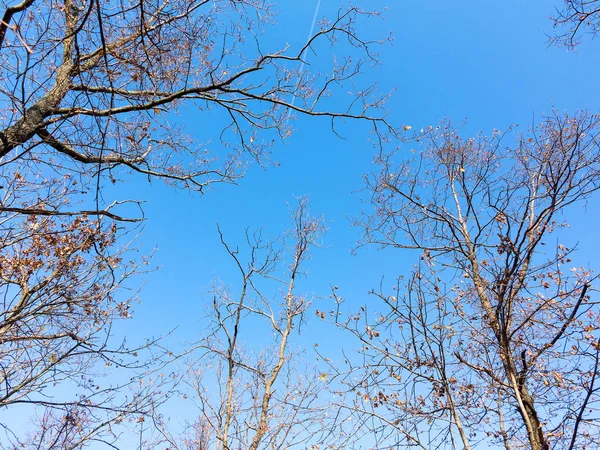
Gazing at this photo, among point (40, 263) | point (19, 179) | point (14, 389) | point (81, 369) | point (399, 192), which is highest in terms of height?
point (399, 192)

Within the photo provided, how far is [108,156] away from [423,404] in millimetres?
3900

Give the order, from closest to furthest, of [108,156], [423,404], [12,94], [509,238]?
[12,94] → [509,238] → [423,404] → [108,156]

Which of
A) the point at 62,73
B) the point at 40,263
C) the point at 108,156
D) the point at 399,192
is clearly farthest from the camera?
the point at 399,192

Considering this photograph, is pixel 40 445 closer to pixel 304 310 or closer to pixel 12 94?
pixel 304 310

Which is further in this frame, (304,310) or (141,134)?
(304,310)

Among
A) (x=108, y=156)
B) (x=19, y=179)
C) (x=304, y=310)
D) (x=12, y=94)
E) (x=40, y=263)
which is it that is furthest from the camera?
(x=304, y=310)

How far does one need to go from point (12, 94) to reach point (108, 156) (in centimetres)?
136

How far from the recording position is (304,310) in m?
9.10

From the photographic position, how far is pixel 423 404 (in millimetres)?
3277

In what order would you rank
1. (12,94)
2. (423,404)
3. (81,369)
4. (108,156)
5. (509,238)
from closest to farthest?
(12,94)
(509,238)
(423,404)
(108,156)
(81,369)

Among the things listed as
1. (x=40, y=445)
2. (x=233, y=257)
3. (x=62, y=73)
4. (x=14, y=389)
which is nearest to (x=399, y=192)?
(x=233, y=257)

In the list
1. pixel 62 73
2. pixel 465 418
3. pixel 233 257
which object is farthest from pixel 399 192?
Answer: pixel 62 73

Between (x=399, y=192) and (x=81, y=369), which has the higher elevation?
(x=399, y=192)

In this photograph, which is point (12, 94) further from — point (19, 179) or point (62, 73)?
point (19, 179)
